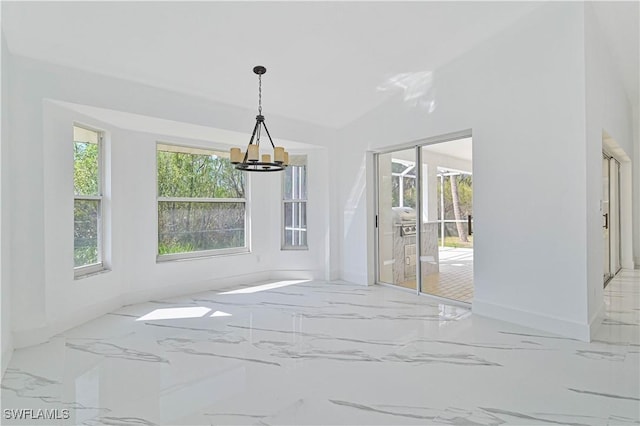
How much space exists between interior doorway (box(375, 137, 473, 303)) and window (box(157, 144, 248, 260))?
2.31 metres

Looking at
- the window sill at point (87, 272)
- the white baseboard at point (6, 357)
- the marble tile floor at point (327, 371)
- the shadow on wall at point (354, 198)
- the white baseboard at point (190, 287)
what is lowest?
the marble tile floor at point (327, 371)

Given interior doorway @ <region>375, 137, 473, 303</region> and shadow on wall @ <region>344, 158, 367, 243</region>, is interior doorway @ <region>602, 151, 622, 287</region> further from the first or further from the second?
shadow on wall @ <region>344, 158, 367, 243</region>

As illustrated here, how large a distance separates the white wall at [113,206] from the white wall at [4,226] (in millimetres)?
153

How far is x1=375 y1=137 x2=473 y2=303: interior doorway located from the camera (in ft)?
14.2

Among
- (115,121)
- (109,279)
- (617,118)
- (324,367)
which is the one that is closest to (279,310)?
(324,367)

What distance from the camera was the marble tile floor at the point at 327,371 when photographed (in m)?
2.06

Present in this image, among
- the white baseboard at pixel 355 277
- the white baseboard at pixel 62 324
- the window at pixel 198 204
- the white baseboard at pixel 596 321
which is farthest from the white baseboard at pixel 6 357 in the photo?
the white baseboard at pixel 596 321

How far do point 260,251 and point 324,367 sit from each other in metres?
3.35

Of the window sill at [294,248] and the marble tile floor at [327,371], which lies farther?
the window sill at [294,248]

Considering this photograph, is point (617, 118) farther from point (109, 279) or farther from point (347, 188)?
point (109, 279)

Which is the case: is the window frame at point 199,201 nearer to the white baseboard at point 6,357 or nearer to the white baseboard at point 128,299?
the white baseboard at point 128,299

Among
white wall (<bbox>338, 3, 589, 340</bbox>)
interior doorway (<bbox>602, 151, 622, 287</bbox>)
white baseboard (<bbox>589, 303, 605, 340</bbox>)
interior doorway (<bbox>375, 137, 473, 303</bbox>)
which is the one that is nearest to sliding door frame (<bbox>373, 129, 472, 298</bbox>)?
interior doorway (<bbox>375, 137, 473, 303</bbox>)

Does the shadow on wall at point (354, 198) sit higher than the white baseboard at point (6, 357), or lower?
higher

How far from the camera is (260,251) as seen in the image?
5.79 metres
